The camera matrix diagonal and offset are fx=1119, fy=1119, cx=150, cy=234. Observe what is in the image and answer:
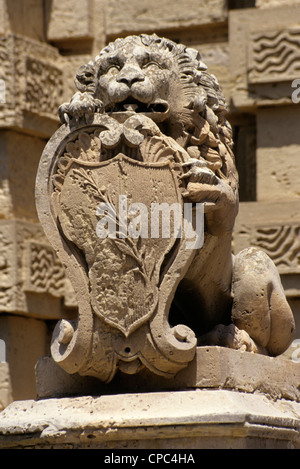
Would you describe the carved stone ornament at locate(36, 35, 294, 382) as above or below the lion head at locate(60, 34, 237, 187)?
below

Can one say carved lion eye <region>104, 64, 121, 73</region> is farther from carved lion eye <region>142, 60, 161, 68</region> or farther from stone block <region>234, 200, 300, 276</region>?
stone block <region>234, 200, 300, 276</region>

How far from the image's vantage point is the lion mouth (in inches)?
172

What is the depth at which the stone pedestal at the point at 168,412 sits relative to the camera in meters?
3.99

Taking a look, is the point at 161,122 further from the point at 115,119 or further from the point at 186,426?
the point at 186,426

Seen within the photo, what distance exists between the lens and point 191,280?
14.7 feet

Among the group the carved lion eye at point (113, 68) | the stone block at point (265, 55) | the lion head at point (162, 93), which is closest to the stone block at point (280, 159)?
the stone block at point (265, 55)

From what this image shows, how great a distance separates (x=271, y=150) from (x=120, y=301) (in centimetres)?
314

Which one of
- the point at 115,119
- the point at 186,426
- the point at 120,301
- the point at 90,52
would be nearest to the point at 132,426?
the point at 186,426

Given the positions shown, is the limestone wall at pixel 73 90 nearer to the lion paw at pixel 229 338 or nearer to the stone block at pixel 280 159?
the stone block at pixel 280 159

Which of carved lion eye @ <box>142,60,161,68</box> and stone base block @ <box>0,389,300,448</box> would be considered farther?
carved lion eye @ <box>142,60,161,68</box>

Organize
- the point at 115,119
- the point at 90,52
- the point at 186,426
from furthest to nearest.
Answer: the point at 90,52 → the point at 115,119 → the point at 186,426

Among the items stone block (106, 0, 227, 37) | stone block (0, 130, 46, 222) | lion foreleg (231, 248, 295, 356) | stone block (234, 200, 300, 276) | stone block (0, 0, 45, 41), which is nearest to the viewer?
lion foreleg (231, 248, 295, 356)

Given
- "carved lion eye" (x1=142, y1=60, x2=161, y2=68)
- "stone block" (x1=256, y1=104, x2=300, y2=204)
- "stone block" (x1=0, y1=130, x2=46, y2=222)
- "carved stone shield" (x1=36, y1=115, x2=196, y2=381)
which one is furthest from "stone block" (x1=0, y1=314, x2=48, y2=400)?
"carved lion eye" (x1=142, y1=60, x2=161, y2=68)

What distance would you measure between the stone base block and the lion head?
95 centimetres
